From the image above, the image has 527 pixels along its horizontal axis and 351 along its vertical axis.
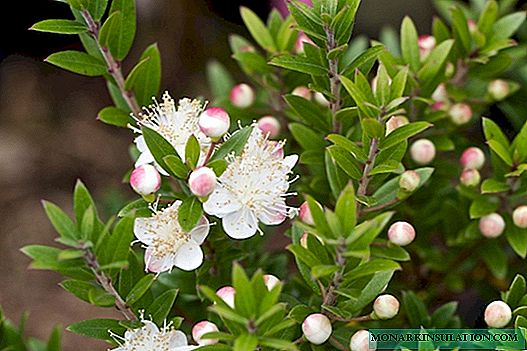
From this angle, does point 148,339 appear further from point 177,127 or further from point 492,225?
point 492,225

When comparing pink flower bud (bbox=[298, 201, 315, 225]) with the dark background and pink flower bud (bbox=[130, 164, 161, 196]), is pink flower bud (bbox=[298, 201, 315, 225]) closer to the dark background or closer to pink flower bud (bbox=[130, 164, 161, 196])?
pink flower bud (bbox=[130, 164, 161, 196])

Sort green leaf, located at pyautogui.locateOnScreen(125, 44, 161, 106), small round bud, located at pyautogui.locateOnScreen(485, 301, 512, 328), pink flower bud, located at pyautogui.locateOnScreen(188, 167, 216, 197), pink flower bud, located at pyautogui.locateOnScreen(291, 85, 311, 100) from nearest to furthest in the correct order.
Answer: pink flower bud, located at pyautogui.locateOnScreen(188, 167, 216, 197) → small round bud, located at pyautogui.locateOnScreen(485, 301, 512, 328) → green leaf, located at pyautogui.locateOnScreen(125, 44, 161, 106) → pink flower bud, located at pyautogui.locateOnScreen(291, 85, 311, 100)

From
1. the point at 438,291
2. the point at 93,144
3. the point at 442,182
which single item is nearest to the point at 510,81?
the point at 442,182

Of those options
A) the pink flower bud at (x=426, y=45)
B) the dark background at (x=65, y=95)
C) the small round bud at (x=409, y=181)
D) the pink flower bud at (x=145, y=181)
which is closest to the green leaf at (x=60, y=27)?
the pink flower bud at (x=145, y=181)

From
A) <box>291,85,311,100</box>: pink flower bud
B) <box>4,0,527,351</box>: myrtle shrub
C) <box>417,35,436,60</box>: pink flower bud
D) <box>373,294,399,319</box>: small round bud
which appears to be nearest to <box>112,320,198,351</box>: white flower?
<box>4,0,527,351</box>: myrtle shrub

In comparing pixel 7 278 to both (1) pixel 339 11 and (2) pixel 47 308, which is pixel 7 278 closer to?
(2) pixel 47 308

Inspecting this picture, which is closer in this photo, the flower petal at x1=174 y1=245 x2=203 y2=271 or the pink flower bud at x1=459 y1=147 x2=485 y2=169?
the flower petal at x1=174 y1=245 x2=203 y2=271

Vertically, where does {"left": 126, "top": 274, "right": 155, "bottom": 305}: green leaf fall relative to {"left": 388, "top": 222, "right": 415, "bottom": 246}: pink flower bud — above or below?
above

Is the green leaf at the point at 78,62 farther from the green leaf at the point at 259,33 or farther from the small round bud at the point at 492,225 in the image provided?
the small round bud at the point at 492,225
